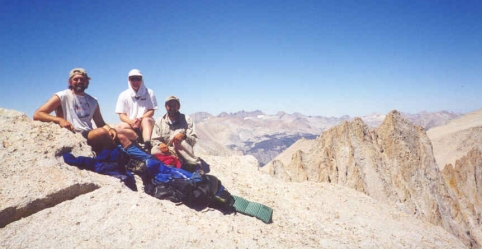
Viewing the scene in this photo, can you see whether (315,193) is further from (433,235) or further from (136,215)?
(136,215)

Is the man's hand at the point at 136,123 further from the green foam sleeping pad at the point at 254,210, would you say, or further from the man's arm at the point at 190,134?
the green foam sleeping pad at the point at 254,210

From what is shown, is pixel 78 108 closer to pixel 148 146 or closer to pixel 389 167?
pixel 148 146

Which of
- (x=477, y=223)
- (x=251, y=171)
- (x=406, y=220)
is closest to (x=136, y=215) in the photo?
(x=251, y=171)

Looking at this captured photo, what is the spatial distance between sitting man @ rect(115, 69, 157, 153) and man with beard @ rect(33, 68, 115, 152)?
25.9 inches

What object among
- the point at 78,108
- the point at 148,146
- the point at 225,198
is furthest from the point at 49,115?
the point at 225,198

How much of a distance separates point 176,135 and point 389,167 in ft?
45.4

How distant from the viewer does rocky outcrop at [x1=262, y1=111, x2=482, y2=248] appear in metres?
13.8

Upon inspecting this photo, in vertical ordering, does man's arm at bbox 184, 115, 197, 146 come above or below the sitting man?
below

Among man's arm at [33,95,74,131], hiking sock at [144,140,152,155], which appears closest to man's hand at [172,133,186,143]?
hiking sock at [144,140,152,155]

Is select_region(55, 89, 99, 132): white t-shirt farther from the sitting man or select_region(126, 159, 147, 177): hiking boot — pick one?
select_region(126, 159, 147, 177): hiking boot

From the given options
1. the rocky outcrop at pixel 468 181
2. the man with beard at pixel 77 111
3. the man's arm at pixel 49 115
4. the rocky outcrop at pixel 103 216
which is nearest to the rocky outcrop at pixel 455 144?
the rocky outcrop at pixel 468 181

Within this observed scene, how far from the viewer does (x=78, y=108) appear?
223 inches

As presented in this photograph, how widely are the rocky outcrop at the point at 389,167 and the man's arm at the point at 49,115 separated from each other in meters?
9.62

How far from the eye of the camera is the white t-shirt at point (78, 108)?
215 inches
